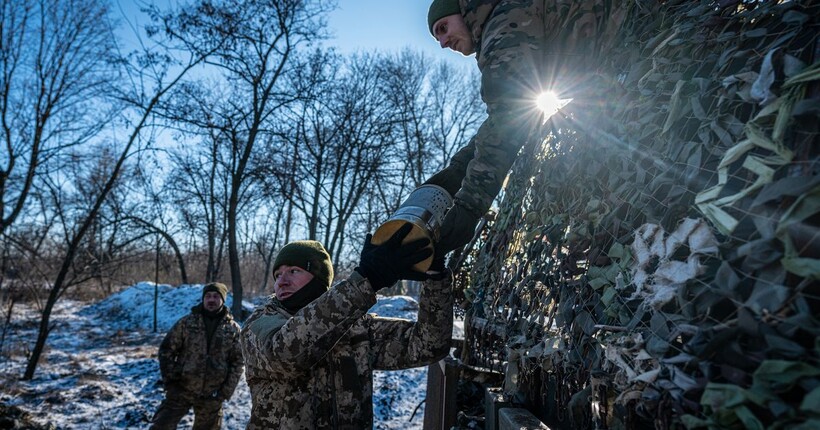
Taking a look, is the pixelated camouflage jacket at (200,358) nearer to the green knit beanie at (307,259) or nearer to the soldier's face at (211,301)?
the soldier's face at (211,301)

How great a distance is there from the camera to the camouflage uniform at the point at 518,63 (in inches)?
69.1

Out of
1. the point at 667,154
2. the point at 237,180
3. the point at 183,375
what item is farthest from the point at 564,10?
the point at 237,180

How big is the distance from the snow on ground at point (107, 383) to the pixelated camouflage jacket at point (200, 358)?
4.88 ft

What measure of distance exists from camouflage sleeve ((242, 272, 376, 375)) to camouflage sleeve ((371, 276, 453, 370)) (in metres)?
0.51

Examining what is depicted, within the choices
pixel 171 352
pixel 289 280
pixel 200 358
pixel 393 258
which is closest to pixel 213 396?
pixel 200 358

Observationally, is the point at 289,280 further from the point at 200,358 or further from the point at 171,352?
the point at 171,352

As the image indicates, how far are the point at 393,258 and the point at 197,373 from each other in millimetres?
5330

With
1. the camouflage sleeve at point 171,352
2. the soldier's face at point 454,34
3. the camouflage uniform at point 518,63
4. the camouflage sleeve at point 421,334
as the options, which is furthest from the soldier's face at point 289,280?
the camouflage sleeve at point 171,352

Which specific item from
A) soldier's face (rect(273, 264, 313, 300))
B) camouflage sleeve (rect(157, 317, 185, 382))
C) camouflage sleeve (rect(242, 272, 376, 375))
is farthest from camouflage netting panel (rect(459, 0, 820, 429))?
camouflage sleeve (rect(157, 317, 185, 382))

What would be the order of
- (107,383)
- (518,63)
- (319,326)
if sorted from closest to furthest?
(518,63), (319,326), (107,383)

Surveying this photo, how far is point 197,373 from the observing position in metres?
6.02

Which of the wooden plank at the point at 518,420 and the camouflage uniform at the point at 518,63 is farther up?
the camouflage uniform at the point at 518,63

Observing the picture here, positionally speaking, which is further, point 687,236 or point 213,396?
point 213,396

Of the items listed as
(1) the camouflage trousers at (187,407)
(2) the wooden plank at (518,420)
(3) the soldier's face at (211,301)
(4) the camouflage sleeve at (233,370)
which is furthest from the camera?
(3) the soldier's face at (211,301)
